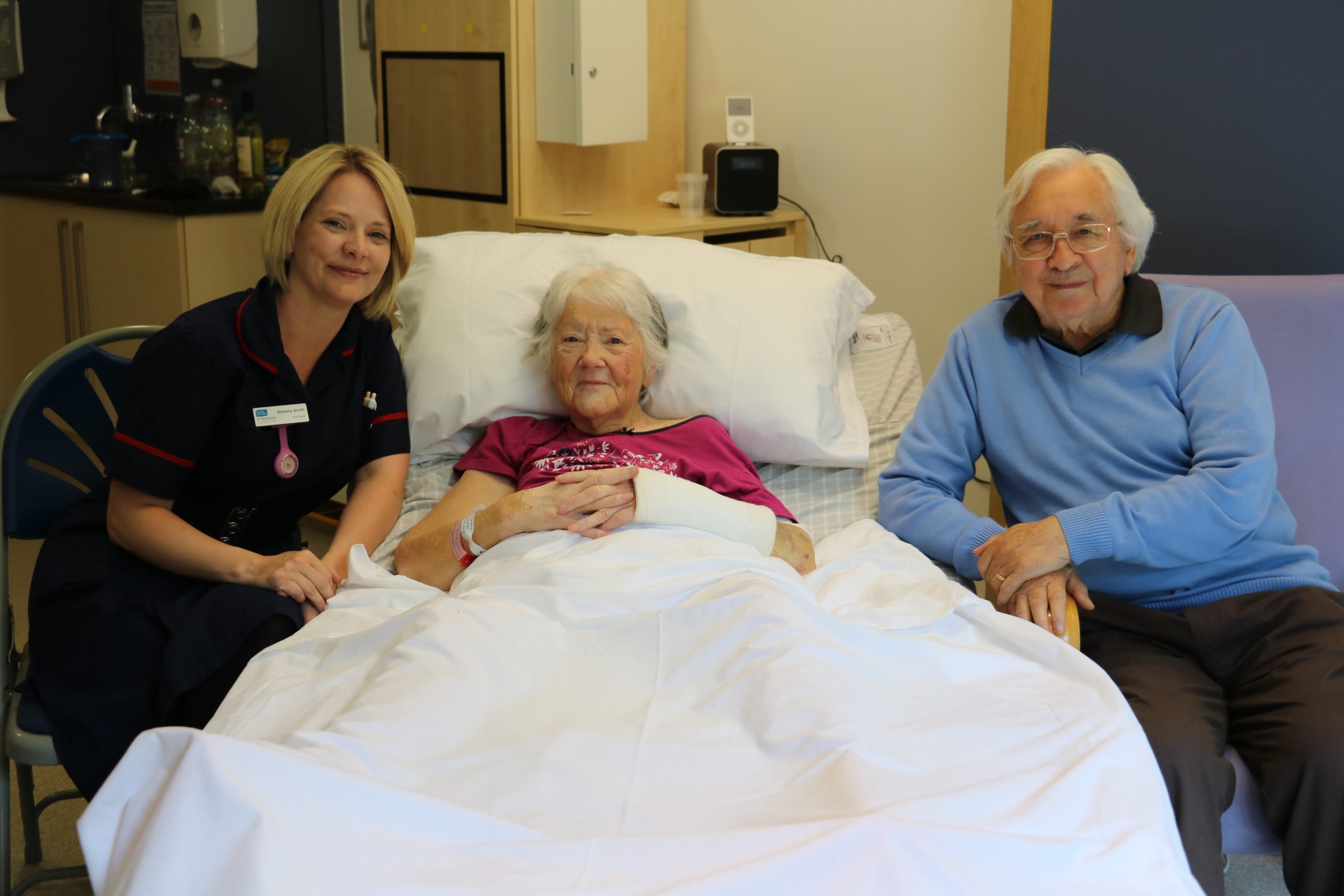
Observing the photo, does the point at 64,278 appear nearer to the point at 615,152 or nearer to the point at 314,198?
the point at 615,152

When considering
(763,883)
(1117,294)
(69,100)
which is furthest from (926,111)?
(69,100)

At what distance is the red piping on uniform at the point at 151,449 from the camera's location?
165 cm

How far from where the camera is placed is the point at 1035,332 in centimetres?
187

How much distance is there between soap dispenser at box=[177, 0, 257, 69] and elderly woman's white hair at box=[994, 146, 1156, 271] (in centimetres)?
316

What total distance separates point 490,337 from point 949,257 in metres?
1.74

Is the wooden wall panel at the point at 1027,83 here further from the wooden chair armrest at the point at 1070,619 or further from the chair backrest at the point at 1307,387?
the wooden chair armrest at the point at 1070,619

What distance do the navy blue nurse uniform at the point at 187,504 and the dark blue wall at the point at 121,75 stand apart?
288 centimetres

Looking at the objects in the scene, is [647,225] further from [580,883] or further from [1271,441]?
[580,883]

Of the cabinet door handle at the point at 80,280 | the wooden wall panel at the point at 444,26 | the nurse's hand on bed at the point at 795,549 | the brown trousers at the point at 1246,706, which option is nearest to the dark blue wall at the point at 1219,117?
the brown trousers at the point at 1246,706

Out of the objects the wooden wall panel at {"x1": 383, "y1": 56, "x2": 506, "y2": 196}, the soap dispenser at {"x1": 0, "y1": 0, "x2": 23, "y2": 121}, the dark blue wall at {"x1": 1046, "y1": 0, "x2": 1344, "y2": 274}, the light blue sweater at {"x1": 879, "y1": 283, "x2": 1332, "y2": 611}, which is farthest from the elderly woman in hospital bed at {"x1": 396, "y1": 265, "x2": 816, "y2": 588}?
the soap dispenser at {"x1": 0, "y1": 0, "x2": 23, "y2": 121}

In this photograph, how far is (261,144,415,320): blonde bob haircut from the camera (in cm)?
179

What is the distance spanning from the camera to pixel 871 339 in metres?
2.39

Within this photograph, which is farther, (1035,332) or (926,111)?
(926,111)

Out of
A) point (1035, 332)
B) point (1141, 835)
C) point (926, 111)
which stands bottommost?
point (1141, 835)
